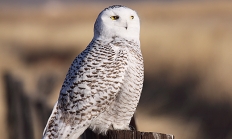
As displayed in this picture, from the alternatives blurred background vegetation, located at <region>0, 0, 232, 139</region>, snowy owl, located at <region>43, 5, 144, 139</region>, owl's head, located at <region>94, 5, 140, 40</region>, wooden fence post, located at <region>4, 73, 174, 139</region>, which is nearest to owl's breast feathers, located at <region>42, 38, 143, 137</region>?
snowy owl, located at <region>43, 5, 144, 139</region>

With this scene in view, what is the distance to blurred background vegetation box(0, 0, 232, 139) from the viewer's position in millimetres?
5812

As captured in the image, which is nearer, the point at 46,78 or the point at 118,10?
the point at 118,10

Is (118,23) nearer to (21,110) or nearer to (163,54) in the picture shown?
(21,110)

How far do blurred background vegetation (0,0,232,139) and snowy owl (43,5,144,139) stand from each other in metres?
2.94

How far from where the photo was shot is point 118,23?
7.98 ft

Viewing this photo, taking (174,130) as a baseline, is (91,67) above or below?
above

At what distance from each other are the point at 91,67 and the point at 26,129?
1926mm

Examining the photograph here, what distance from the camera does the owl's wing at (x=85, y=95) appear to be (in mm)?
2203

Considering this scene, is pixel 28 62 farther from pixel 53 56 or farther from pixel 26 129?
pixel 26 129

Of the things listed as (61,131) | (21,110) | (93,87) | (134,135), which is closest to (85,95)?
(93,87)

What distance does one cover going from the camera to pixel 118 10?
95.5 inches

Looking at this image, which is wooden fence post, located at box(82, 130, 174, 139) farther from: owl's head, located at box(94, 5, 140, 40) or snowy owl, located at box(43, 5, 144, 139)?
owl's head, located at box(94, 5, 140, 40)

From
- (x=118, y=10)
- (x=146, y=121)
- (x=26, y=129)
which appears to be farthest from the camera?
(x=146, y=121)

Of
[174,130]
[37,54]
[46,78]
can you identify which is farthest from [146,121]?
[37,54]
